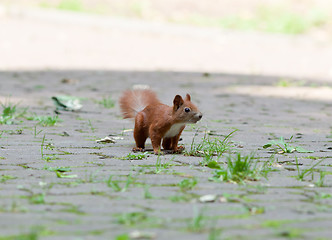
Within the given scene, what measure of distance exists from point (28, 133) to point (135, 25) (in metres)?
10.4

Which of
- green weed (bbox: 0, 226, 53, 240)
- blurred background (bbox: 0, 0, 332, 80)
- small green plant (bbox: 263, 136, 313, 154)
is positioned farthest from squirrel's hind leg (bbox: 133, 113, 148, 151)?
blurred background (bbox: 0, 0, 332, 80)

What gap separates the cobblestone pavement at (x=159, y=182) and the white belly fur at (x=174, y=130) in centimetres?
19

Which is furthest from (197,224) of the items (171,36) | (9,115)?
(171,36)

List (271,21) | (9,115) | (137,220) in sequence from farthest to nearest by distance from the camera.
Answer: (271,21)
(9,115)
(137,220)

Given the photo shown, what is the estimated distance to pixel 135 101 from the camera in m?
4.52

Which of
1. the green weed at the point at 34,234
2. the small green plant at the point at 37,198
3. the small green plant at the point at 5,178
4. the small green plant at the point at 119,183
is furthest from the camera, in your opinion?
the small green plant at the point at 5,178

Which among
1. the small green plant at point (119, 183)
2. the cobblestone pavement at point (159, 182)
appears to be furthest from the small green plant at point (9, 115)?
the small green plant at point (119, 183)

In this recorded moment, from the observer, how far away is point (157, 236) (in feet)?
7.28

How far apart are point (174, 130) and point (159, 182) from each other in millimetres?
941

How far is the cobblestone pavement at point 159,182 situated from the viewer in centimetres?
233

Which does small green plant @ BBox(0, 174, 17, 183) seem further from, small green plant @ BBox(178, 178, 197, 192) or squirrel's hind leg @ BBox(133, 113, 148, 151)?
squirrel's hind leg @ BBox(133, 113, 148, 151)

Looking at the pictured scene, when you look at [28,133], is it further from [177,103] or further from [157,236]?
[157,236]

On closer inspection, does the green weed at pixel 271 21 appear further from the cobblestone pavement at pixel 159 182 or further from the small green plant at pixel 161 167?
the small green plant at pixel 161 167

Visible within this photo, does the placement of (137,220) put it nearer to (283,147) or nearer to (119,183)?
(119,183)
